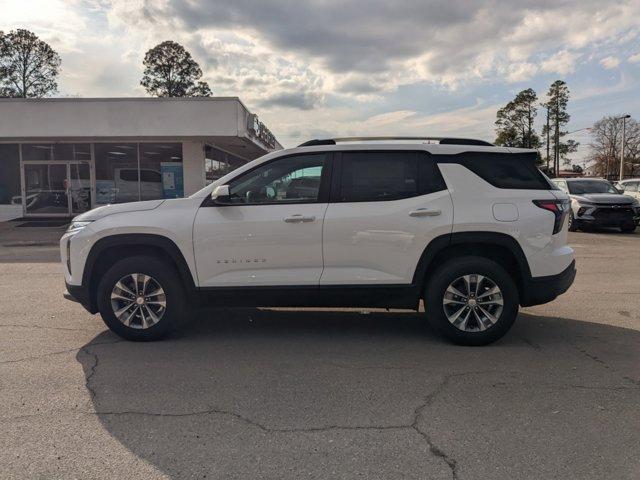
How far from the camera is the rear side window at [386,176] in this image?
16.0 ft

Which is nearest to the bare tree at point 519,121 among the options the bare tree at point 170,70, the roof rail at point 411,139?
the bare tree at point 170,70

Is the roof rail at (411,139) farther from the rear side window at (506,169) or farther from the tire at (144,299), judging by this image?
the tire at (144,299)

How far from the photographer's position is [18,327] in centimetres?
553

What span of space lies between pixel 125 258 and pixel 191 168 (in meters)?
15.6

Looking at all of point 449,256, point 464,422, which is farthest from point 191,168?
point 464,422

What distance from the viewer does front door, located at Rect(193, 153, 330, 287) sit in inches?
188

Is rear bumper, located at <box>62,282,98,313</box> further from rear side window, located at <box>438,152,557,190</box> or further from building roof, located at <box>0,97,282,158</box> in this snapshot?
building roof, located at <box>0,97,282,158</box>

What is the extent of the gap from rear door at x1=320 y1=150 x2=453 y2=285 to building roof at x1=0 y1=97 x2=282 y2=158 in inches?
557

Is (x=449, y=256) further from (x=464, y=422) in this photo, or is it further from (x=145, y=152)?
(x=145, y=152)

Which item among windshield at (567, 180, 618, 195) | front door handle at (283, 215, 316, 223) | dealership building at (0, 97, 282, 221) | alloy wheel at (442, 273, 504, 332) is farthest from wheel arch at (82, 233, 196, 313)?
windshield at (567, 180, 618, 195)

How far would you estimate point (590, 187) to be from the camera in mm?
16547

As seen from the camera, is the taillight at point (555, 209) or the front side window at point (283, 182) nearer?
the taillight at point (555, 209)

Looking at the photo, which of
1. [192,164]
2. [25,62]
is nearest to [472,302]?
[192,164]

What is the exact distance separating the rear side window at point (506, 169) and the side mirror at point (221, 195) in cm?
205
